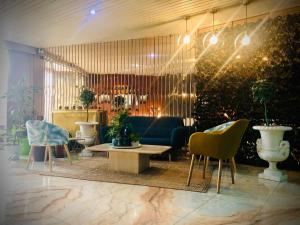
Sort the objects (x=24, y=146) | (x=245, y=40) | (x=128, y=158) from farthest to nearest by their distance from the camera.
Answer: (x=24, y=146) < (x=245, y=40) < (x=128, y=158)

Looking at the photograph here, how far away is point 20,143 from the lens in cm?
606

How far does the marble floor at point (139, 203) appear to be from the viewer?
265 centimetres

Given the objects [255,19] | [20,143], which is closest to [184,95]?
[255,19]

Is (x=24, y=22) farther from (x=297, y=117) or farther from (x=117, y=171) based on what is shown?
(x=297, y=117)

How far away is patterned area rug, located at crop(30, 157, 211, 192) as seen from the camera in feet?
12.7

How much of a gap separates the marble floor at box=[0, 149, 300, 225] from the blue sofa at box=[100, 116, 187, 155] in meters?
1.62

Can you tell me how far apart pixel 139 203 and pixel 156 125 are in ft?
11.1

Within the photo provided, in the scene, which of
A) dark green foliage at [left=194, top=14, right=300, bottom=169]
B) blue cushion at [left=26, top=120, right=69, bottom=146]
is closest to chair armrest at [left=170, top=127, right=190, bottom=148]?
dark green foliage at [left=194, top=14, right=300, bottom=169]

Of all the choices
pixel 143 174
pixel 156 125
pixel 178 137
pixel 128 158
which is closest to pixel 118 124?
pixel 128 158

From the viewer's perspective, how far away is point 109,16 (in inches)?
215

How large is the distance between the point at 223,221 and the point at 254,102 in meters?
3.15

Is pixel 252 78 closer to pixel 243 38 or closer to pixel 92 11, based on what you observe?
pixel 243 38

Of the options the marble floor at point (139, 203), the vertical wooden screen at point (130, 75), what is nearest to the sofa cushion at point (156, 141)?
the vertical wooden screen at point (130, 75)

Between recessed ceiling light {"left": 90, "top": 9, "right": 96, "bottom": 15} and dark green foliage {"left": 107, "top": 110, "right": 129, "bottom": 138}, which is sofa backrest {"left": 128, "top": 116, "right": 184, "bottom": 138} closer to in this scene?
dark green foliage {"left": 107, "top": 110, "right": 129, "bottom": 138}
